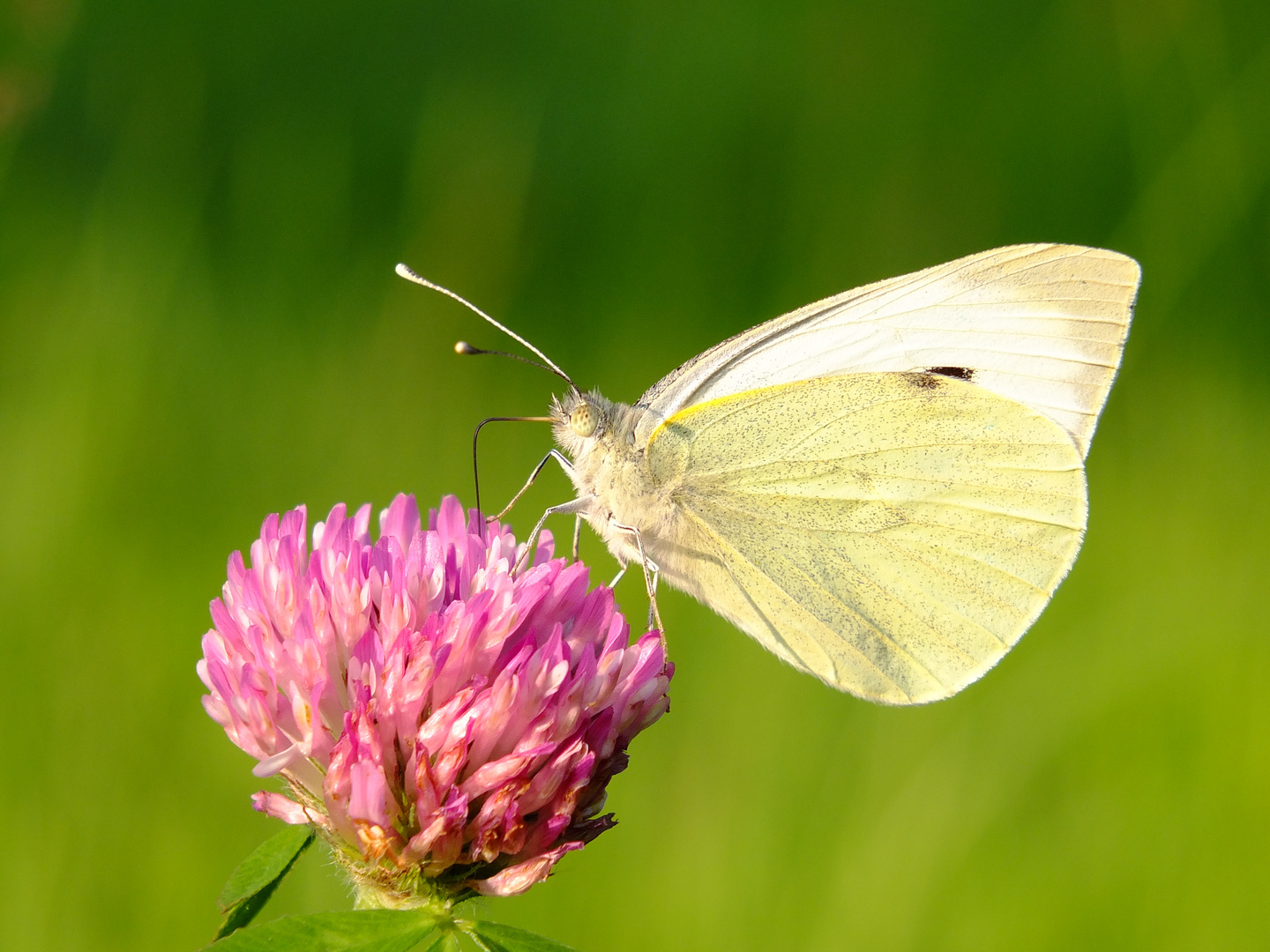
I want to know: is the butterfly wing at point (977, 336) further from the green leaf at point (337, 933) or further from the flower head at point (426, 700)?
the green leaf at point (337, 933)

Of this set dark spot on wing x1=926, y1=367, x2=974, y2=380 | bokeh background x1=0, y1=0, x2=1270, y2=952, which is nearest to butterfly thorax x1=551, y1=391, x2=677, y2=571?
dark spot on wing x1=926, y1=367, x2=974, y2=380

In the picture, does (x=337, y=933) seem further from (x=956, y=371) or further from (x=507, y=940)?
(x=956, y=371)

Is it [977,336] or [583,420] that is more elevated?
[977,336]

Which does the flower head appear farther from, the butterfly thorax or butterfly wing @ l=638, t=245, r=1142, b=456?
butterfly wing @ l=638, t=245, r=1142, b=456

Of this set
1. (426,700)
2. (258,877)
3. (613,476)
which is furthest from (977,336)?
(258,877)

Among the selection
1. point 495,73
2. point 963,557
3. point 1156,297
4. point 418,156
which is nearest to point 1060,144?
point 1156,297

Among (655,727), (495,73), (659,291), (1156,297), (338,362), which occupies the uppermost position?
(495,73)

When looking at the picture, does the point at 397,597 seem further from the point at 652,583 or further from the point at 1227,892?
the point at 1227,892

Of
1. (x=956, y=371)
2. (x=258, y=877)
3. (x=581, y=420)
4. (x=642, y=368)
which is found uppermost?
(x=956, y=371)
